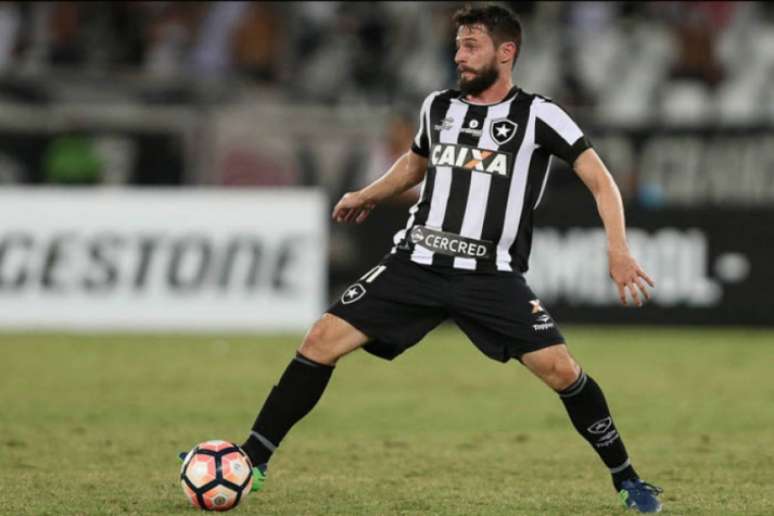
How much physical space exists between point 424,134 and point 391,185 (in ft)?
1.14

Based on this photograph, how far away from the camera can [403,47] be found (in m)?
21.0

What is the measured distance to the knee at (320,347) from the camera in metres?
6.91

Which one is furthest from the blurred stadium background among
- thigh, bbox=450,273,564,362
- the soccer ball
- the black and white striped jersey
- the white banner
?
the black and white striped jersey

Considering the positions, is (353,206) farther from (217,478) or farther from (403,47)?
(403,47)

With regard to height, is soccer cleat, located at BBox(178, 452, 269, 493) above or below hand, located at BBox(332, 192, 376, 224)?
below

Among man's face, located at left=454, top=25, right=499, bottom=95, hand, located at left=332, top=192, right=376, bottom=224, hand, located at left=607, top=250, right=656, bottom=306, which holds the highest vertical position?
man's face, located at left=454, top=25, right=499, bottom=95

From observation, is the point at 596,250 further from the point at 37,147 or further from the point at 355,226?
the point at 37,147

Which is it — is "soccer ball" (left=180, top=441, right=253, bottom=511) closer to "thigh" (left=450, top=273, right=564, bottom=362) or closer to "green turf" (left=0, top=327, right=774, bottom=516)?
"green turf" (left=0, top=327, right=774, bottom=516)

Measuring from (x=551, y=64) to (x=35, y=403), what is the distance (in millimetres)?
11331

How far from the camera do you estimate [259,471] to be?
6.84 meters

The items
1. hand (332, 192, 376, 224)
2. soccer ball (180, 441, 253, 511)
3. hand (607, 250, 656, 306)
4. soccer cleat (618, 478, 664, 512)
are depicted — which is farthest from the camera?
hand (332, 192, 376, 224)

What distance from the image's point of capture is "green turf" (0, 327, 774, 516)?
7.20 m

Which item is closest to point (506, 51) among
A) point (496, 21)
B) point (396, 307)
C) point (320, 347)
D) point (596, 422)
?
point (496, 21)

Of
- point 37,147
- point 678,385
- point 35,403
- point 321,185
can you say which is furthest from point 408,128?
point 35,403
